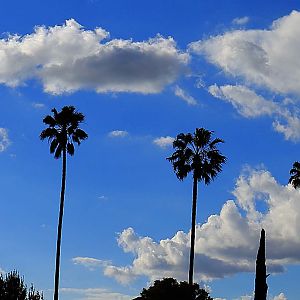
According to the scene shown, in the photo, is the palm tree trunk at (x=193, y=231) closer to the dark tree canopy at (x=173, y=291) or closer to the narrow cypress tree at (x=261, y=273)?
the dark tree canopy at (x=173, y=291)

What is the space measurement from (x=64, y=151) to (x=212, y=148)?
12.8m

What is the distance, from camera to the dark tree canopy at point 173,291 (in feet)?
224

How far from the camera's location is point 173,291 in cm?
6862

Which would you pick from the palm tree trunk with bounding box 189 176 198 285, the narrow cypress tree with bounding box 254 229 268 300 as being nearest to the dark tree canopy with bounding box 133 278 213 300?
the palm tree trunk with bounding box 189 176 198 285

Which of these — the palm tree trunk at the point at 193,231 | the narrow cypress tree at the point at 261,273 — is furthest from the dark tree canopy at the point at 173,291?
the narrow cypress tree at the point at 261,273

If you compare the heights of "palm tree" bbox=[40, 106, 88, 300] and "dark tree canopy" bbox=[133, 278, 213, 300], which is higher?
"palm tree" bbox=[40, 106, 88, 300]

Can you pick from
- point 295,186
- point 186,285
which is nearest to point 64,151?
point 186,285

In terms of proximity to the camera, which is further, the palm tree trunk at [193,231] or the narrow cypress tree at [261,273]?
the palm tree trunk at [193,231]

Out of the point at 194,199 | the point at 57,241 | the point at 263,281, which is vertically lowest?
the point at 263,281

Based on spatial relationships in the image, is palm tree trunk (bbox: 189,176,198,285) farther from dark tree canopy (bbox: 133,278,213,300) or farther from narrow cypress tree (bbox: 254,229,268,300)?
narrow cypress tree (bbox: 254,229,268,300)

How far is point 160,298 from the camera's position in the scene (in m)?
69.1

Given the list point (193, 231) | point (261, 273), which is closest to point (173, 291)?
point (193, 231)

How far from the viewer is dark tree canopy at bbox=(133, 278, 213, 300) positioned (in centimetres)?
6819

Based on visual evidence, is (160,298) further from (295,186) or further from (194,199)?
(295,186)
